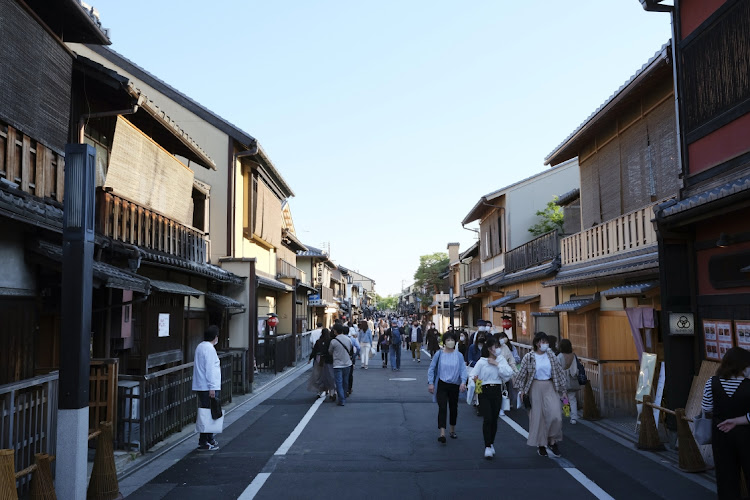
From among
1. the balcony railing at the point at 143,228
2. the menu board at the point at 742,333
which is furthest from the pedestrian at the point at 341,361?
the menu board at the point at 742,333

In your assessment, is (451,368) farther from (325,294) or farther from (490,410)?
(325,294)

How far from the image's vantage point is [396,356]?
24.0 meters

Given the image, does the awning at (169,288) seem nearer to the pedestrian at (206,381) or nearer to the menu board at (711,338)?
the pedestrian at (206,381)

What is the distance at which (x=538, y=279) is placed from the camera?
2186cm

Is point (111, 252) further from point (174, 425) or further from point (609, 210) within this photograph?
point (609, 210)

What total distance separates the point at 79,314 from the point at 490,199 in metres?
23.5

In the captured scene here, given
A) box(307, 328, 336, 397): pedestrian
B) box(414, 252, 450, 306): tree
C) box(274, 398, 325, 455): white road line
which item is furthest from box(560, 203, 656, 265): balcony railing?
box(414, 252, 450, 306): tree

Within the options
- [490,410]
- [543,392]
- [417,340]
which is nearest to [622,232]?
[543,392]

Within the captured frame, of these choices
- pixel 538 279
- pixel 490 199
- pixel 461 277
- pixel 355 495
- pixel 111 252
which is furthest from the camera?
pixel 461 277

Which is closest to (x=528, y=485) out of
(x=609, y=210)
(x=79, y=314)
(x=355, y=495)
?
(x=355, y=495)

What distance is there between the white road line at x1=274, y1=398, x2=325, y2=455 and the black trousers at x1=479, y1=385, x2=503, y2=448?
9.52 feet

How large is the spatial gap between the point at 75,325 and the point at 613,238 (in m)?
12.2

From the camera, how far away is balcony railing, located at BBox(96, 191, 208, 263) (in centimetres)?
1025

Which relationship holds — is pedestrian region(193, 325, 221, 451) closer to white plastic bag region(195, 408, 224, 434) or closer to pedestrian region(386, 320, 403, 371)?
white plastic bag region(195, 408, 224, 434)
